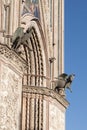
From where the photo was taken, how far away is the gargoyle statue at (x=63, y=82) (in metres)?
19.0

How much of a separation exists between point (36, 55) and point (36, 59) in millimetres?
137

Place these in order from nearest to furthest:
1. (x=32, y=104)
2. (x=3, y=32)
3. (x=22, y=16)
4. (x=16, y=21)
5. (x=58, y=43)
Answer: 1. (x=3, y=32)
2. (x=16, y=21)
3. (x=22, y=16)
4. (x=32, y=104)
5. (x=58, y=43)

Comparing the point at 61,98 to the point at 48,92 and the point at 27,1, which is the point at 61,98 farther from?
the point at 27,1

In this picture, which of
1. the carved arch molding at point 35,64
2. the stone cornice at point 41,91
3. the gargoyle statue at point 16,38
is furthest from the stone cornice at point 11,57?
the carved arch molding at point 35,64

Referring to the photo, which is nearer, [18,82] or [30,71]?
[18,82]

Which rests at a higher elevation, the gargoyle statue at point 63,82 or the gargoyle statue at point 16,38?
the gargoyle statue at point 16,38

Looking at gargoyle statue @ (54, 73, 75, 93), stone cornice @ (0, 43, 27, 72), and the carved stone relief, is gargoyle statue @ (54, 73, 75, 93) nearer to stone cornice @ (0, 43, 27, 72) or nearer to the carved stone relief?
stone cornice @ (0, 43, 27, 72)

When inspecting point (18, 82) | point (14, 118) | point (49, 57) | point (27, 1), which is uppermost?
point (27, 1)

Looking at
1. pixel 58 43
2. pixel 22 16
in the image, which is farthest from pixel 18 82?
pixel 58 43

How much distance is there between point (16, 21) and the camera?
1535 cm

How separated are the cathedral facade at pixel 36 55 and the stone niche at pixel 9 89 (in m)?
0.03

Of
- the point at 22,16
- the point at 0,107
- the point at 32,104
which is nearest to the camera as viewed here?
the point at 0,107

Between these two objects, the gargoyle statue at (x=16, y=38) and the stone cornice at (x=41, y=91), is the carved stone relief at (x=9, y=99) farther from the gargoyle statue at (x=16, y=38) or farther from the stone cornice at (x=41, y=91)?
the stone cornice at (x=41, y=91)

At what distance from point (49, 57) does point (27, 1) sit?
2433mm
